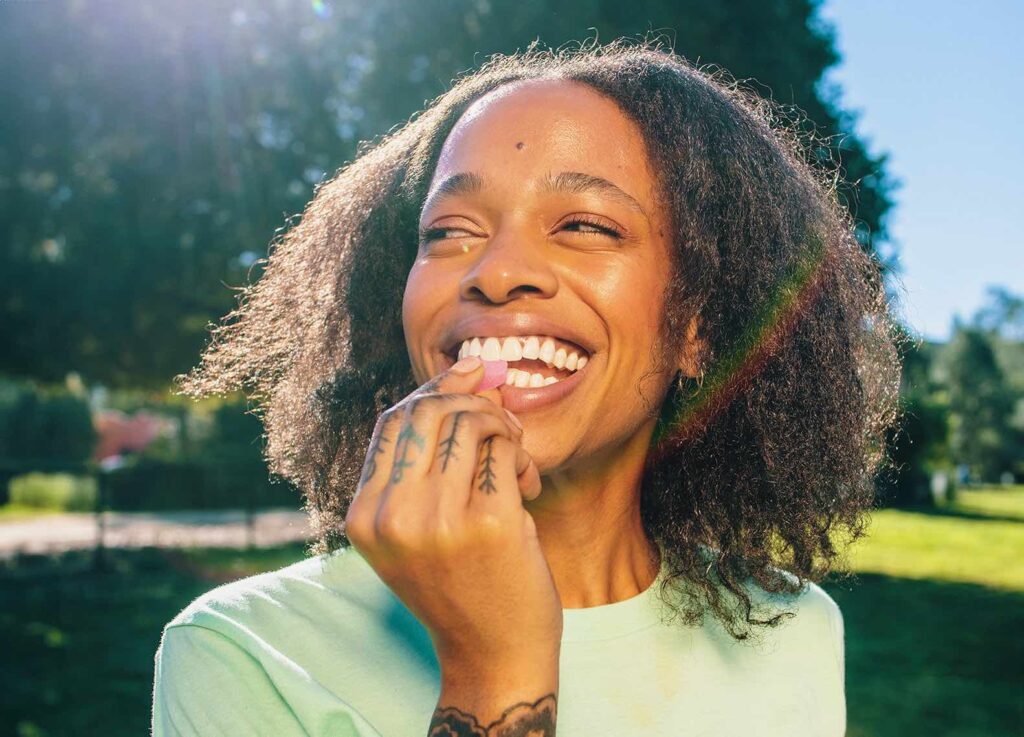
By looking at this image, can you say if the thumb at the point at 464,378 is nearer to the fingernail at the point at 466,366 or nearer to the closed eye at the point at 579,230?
the fingernail at the point at 466,366

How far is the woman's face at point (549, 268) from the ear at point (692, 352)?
0.53ft

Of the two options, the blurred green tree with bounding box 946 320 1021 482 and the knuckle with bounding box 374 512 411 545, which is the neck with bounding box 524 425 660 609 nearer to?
the knuckle with bounding box 374 512 411 545

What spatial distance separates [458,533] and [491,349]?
63 centimetres

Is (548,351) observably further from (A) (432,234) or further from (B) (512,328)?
(A) (432,234)

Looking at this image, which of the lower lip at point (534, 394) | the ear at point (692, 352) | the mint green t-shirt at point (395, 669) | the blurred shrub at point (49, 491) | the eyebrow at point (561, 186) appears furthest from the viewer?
the blurred shrub at point (49, 491)

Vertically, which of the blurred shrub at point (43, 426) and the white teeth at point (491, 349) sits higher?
the blurred shrub at point (43, 426)

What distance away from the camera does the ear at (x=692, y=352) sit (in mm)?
2389

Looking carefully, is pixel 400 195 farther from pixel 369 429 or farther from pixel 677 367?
pixel 677 367

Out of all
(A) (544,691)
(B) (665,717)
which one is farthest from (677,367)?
(A) (544,691)

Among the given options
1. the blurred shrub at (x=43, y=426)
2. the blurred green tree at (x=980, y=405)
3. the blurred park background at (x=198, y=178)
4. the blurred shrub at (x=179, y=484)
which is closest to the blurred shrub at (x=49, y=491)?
the blurred shrub at (x=43, y=426)

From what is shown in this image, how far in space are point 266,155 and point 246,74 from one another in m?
1.02

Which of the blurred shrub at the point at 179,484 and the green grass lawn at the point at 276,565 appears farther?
the blurred shrub at the point at 179,484

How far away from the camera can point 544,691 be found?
154cm

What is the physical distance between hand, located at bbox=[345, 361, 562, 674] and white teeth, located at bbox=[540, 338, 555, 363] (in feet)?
1.42
